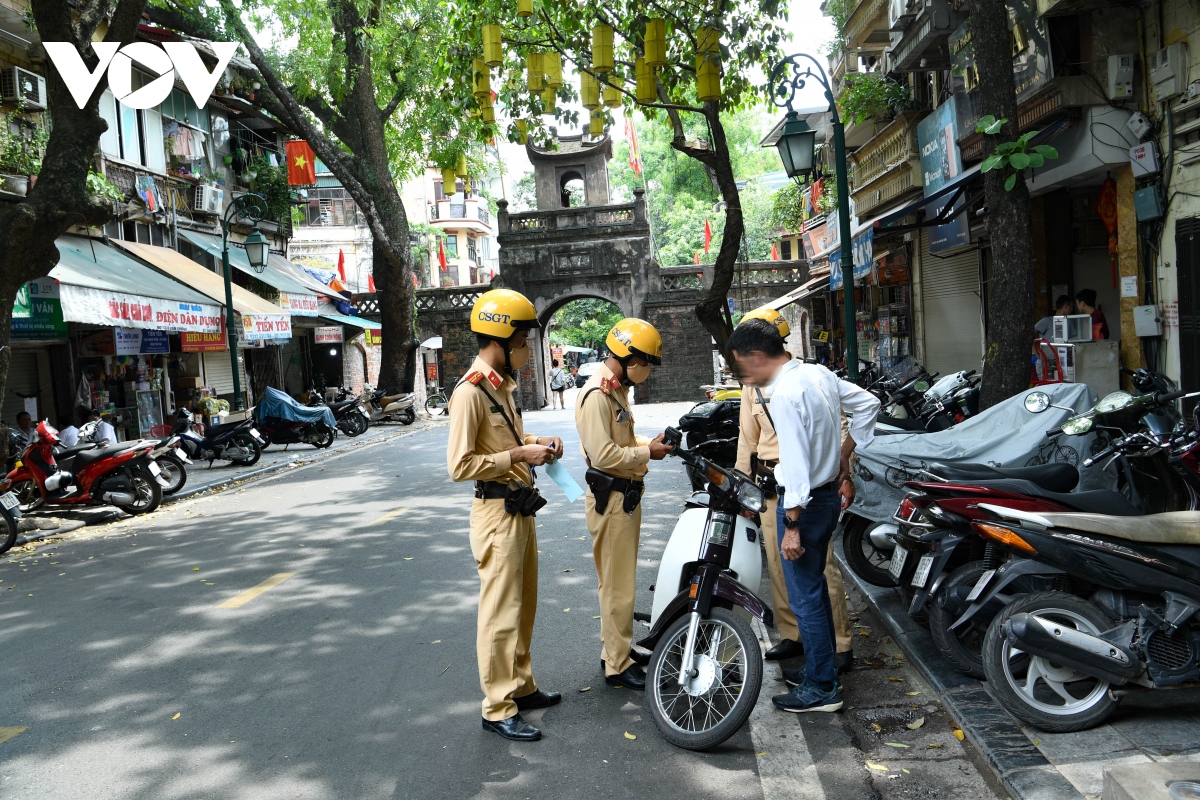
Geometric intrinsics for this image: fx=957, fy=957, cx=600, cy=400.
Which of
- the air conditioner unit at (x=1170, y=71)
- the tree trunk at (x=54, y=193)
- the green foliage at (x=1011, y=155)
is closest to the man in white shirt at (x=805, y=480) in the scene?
the green foliage at (x=1011, y=155)

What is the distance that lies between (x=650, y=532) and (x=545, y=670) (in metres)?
3.62

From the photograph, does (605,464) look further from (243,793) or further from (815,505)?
(243,793)

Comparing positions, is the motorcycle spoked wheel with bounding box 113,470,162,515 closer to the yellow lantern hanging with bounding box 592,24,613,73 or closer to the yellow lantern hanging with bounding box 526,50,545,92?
the yellow lantern hanging with bounding box 526,50,545,92

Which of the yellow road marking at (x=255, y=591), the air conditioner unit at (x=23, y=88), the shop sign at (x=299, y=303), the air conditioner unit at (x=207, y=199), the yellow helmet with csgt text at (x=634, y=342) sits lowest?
the yellow road marking at (x=255, y=591)

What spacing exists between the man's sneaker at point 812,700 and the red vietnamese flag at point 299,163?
22941mm

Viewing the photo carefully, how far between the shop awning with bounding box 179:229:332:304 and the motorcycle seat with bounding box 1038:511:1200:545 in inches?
759

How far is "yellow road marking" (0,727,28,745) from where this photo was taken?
4.19m

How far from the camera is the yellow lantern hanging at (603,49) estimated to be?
10414 mm

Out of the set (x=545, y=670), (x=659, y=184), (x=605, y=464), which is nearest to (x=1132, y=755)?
(x=605, y=464)

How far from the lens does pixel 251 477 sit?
14.4m

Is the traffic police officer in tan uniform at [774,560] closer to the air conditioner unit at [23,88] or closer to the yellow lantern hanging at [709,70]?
the yellow lantern hanging at [709,70]

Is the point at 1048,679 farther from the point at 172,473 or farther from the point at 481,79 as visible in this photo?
the point at 172,473

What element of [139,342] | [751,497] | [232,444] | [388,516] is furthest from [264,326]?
[751,497]

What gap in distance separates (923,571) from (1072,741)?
1.00 m
